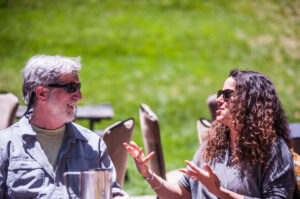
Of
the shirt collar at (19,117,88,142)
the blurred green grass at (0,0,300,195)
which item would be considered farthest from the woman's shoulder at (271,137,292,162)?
the blurred green grass at (0,0,300,195)

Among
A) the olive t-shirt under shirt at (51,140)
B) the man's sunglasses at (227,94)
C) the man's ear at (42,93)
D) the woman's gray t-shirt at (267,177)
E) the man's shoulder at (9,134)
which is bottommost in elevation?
the woman's gray t-shirt at (267,177)

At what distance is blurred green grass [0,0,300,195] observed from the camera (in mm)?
10617

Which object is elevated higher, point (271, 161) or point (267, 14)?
point (267, 14)

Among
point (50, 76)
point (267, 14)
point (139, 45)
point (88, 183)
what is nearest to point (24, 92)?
point (50, 76)

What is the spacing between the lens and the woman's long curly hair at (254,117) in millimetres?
2293

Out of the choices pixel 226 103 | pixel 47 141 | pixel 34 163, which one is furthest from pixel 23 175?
pixel 226 103

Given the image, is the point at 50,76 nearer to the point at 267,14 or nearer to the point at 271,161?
the point at 271,161

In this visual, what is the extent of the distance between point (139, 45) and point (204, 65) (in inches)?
83.5

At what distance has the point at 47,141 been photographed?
90.2 inches

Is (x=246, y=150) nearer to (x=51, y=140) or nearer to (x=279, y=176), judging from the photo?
(x=279, y=176)

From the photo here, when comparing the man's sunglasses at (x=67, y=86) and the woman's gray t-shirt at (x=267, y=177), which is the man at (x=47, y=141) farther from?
the woman's gray t-shirt at (x=267, y=177)

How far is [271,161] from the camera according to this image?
7.33 ft

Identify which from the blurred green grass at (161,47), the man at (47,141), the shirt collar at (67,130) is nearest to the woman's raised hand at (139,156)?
the man at (47,141)

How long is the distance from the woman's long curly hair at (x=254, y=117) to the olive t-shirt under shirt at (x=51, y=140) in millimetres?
895
